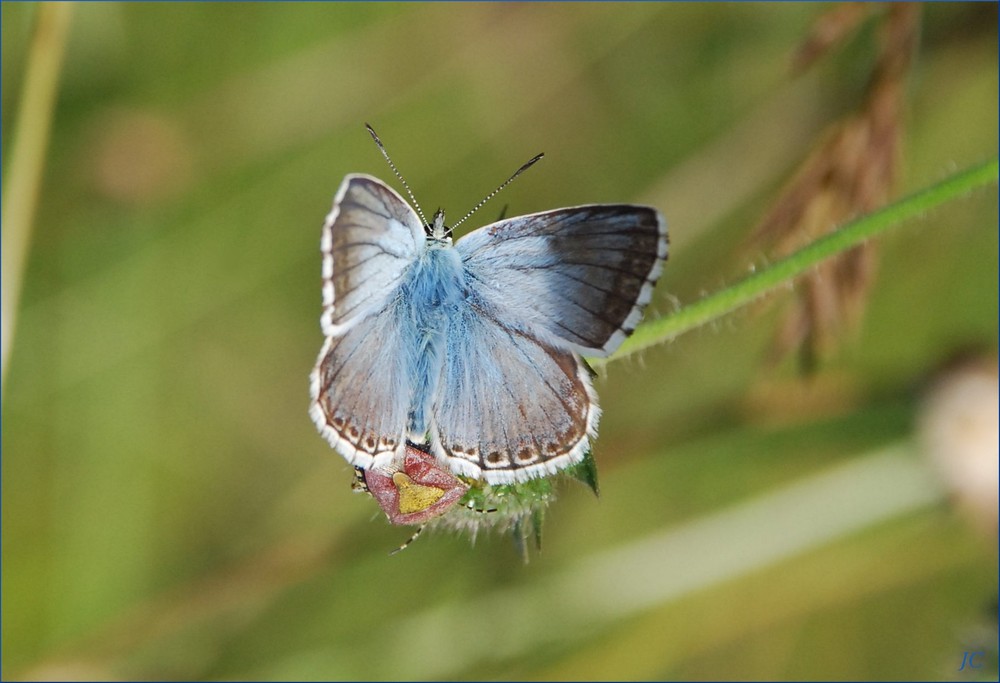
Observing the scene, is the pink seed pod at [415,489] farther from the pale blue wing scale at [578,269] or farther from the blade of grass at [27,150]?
the blade of grass at [27,150]

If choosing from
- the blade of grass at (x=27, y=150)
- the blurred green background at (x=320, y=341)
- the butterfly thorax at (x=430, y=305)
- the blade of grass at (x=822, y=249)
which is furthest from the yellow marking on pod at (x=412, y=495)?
the blade of grass at (x=27, y=150)

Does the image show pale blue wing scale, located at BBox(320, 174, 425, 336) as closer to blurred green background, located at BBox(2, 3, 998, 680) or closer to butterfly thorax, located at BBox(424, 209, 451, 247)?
butterfly thorax, located at BBox(424, 209, 451, 247)

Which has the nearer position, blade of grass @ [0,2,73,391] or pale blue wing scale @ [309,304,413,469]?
pale blue wing scale @ [309,304,413,469]

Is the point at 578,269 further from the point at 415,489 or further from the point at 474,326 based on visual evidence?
the point at 415,489

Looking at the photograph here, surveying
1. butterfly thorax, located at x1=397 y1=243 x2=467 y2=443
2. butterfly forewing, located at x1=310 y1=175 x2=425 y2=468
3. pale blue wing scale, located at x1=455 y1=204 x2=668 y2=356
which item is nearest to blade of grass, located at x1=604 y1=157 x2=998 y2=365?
pale blue wing scale, located at x1=455 y1=204 x2=668 y2=356

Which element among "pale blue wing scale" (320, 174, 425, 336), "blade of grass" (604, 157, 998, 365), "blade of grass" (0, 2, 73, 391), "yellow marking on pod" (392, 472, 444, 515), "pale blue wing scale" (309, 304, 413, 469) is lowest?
"yellow marking on pod" (392, 472, 444, 515)

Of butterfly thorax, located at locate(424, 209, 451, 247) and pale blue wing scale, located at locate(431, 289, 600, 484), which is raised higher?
butterfly thorax, located at locate(424, 209, 451, 247)
